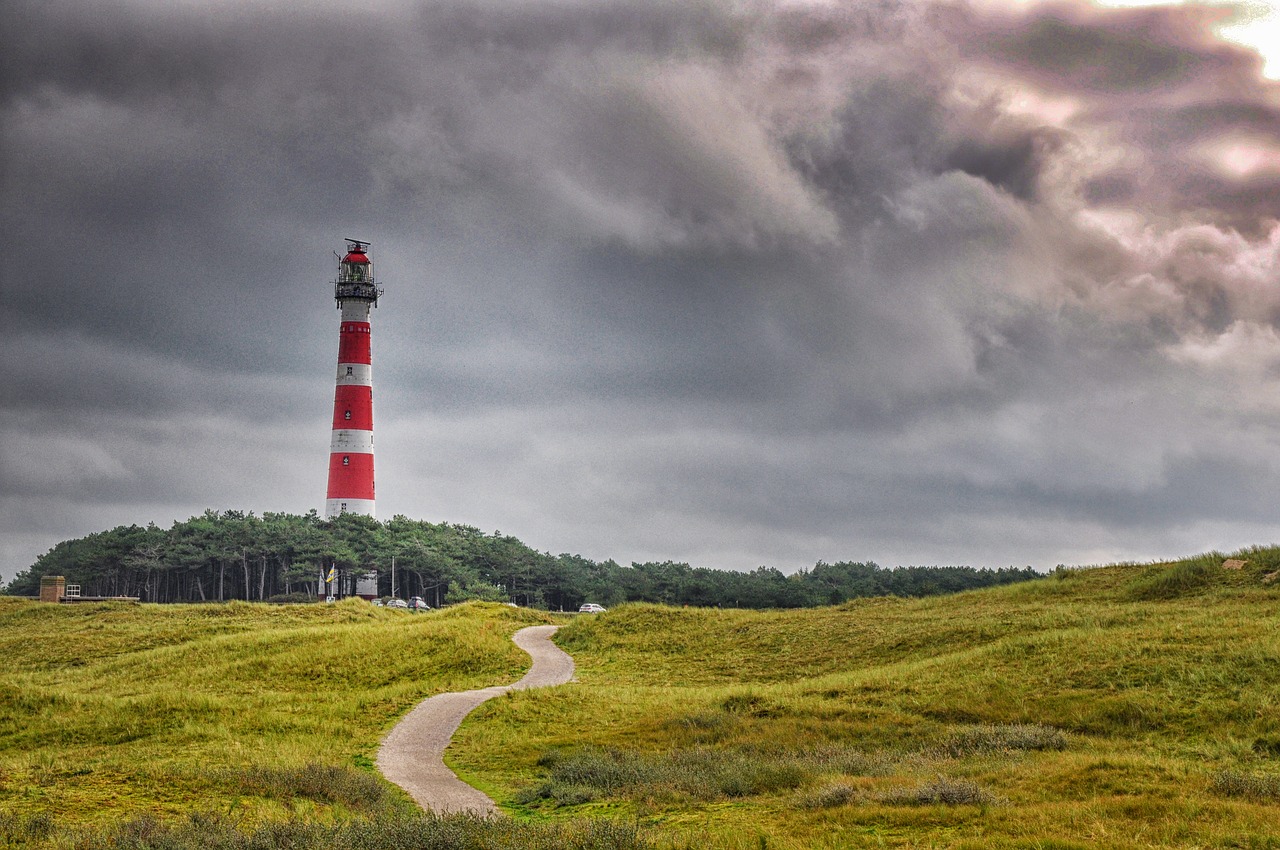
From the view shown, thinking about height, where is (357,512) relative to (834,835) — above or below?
above

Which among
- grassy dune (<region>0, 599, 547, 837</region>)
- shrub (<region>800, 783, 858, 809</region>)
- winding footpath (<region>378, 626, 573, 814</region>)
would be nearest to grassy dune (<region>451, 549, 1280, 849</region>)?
shrub (<region>800, 783, 858, 809</region>)

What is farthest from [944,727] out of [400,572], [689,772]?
[400,572]

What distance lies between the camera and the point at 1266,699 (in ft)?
72.6

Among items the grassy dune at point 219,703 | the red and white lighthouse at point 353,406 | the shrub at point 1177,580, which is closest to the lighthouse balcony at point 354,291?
the red and white lighthouse at point 353,406

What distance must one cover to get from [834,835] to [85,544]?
124 meters

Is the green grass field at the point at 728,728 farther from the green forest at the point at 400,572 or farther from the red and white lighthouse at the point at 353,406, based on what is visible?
the green forest at the point at 400,572

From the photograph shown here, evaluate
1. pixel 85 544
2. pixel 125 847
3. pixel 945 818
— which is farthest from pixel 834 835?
pixel 85 544

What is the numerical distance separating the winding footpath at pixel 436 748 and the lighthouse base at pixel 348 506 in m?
47.5

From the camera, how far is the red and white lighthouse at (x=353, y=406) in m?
81.8

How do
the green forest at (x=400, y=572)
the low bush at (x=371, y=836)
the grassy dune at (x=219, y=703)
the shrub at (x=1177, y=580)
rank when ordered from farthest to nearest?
the green forest at (x=400, y=572) → the shrub at (x=1177, y=580) → the grassy dune at (x=219, y=703) → the low bush at (x=371, y=836)

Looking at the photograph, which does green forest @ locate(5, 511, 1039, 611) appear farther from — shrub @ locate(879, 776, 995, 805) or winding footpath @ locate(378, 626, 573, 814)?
shrub @ locate(879, 776, 995, 805)

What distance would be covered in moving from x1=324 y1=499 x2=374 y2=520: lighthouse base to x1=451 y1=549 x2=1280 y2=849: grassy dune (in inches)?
1773

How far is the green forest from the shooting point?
9300cm

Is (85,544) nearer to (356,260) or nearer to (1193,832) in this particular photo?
(356,260)
